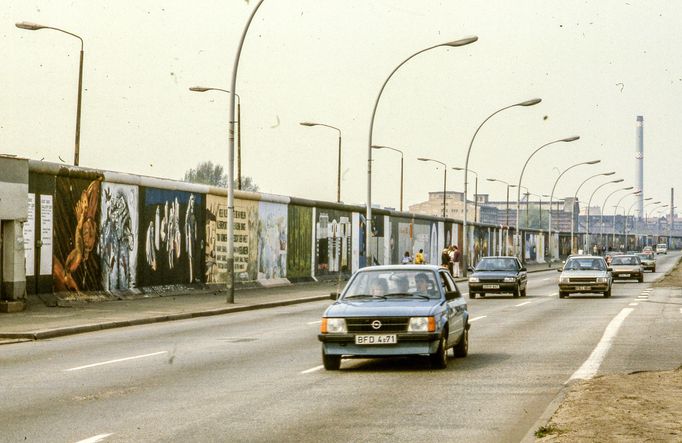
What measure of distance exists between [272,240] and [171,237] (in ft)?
31.0

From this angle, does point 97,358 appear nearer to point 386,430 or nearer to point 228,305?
point 386,430

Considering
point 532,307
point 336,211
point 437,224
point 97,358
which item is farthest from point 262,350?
point 437,224

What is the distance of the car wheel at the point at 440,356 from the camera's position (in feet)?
48.1

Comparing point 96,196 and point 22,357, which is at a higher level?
point 96,196

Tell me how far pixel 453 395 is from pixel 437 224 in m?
63.6

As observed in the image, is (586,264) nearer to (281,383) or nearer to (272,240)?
(272,240)

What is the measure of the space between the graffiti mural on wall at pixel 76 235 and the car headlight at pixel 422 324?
16612 millimetres

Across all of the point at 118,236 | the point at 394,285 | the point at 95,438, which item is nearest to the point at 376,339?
the point at 394,285

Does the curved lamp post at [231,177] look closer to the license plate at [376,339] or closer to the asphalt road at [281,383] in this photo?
the asphalt road at [281,383]

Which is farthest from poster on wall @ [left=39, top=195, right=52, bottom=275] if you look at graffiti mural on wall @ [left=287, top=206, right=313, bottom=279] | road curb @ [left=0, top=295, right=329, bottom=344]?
graffiti mural on wall @ [left=287, top=206, right=313, bottom=279]

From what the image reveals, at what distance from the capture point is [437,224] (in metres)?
75.4

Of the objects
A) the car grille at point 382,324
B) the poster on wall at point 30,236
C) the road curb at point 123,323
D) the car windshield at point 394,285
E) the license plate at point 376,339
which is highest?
the poster on wall at point 30,236

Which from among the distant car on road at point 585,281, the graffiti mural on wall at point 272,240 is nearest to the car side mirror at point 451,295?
the distant car on road at point 585,281

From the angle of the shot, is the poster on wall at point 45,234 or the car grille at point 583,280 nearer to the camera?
the poster on wall at point 45,234
